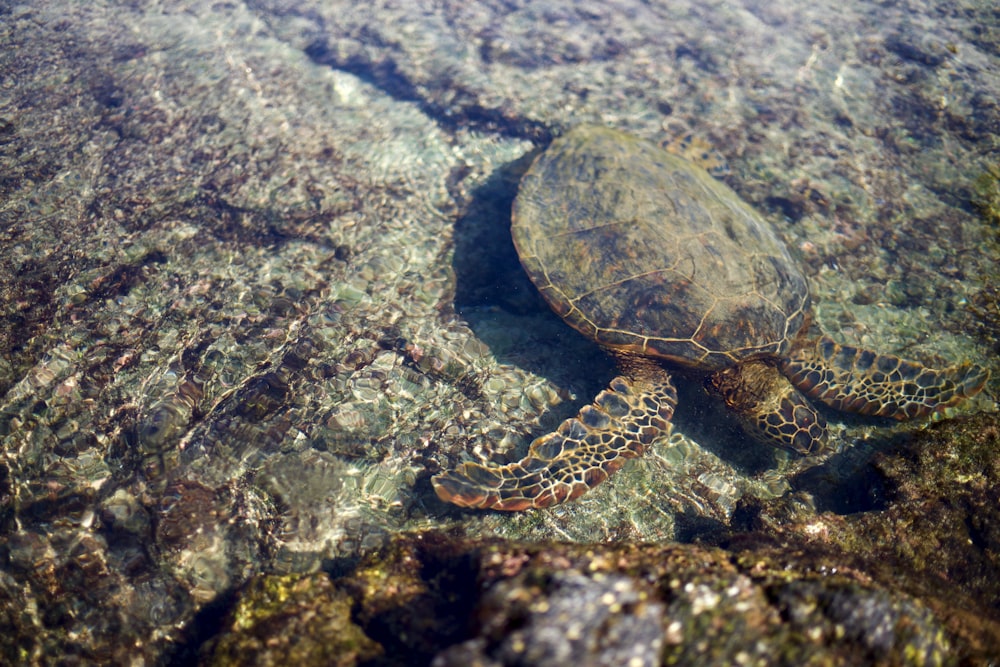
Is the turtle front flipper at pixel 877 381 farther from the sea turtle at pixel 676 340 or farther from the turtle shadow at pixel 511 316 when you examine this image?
the turtle shadow at pixel 511 316

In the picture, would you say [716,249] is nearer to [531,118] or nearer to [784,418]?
[784,418]

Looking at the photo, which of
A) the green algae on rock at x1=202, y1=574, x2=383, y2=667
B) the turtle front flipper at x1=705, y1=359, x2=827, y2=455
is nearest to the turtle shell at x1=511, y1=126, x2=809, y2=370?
the turtle front flipper at x1=705, y1=359, x2=827, y2=455

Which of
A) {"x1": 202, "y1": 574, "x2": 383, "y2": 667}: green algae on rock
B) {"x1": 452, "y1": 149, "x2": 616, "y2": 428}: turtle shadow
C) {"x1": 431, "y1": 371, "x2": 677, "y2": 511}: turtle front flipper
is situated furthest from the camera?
{"x1": 452, "y1": 149, "x2": 616, "y2": 428}: turtle shadow

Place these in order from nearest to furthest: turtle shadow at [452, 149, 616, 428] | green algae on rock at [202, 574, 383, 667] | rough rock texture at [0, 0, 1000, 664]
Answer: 1. green algae on rock at [202, 574, 383, 667]
2. rough rock texture at [0, 0, 1000, 664]
3. turtle shadow at [452, 149, 616, 428]

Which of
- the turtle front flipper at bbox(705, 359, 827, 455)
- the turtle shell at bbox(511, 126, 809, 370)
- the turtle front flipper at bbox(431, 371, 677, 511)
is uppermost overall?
the turtle shell at bbox(511, 126, 809, 370)

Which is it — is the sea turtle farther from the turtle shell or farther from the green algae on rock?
the green algae on rock

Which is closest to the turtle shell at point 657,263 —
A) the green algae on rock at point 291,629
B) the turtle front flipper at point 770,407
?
the turtle front flipper at point 770,407

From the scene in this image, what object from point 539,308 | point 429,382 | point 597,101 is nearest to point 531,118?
point 597,101
